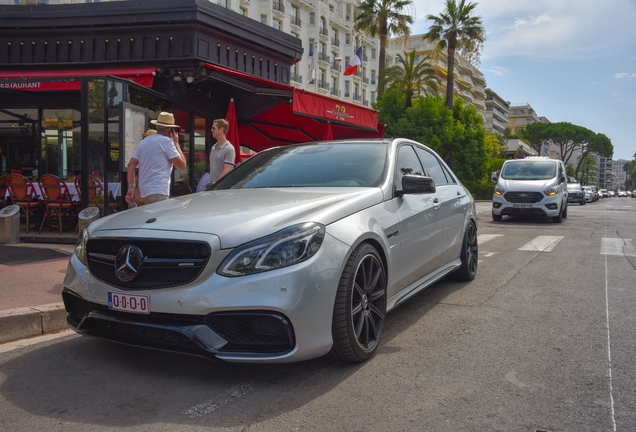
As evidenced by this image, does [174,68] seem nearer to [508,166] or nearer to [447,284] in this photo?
[447,284]

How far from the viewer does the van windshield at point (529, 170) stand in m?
15.8

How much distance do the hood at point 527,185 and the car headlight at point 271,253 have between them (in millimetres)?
13172

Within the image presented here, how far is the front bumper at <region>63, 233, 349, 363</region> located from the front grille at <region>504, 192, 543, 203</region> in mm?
13116

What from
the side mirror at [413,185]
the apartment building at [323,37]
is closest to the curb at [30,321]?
the side mirror at [413,185]

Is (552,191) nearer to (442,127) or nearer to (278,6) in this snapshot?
(442,127)

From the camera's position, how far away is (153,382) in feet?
10.5

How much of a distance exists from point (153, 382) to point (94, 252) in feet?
2.86

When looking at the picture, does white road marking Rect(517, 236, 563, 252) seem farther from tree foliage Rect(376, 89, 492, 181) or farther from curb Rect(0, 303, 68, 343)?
tree foliage Rect(376, 89, 492, 181)

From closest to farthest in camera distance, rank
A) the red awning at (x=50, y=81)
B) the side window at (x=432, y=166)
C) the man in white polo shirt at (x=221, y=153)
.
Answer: the side window at (x=432, y=166), the man in white polo shirt at (x=221, y=153), the red awning at (x=50, y=81)

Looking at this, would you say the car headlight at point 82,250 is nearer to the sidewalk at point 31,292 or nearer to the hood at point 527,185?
the sidewalk at point 31,292

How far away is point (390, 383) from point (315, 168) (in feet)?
6.42

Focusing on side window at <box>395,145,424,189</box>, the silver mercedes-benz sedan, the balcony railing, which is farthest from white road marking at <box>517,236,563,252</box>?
the balcony railing

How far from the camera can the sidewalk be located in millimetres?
4160

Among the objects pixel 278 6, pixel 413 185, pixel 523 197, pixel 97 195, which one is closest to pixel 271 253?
pixel 413 185
